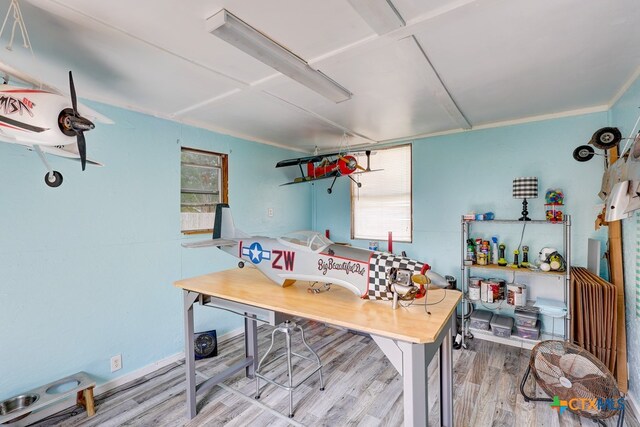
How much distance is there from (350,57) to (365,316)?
157cm

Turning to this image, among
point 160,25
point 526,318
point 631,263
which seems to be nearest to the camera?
point 160,25

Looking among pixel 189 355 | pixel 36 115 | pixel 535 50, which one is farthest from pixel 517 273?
pixel 36 115

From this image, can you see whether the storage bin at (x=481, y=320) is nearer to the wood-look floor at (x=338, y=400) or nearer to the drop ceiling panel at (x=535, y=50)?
the wood-look floor at (x=338, y=400)

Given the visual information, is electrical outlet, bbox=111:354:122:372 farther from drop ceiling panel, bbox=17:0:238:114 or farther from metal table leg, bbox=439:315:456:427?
metal table leg, bbox=439:315:456:427

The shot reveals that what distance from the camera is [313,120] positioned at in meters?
3.08

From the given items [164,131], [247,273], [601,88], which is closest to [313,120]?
[164,131]

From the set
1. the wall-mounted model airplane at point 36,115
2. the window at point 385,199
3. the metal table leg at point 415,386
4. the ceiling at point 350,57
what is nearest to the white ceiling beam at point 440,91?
the ceiling at point 350,57

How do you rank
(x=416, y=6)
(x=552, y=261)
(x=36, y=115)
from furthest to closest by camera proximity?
1. (x=552, y=261)
2. (x=416, y=6)
3. (x=36, y=115)

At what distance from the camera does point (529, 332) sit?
297 cm

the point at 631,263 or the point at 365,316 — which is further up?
the point at 631,263

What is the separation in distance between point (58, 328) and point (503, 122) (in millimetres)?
4654

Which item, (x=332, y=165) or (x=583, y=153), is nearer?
(x=583, y=153)
